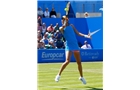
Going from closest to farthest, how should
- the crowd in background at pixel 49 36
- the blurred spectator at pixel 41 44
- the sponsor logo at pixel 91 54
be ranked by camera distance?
the crowd in background at pixel 49 36, the blurred spectator at pixel 41 44, the sponsor logo at pixel 91 54

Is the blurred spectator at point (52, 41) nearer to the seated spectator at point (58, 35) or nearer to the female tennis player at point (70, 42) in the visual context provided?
the seated spectator at point (58, 35)

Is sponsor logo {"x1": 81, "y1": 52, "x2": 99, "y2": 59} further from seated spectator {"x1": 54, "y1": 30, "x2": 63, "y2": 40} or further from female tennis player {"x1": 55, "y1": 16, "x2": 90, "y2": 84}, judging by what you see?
female tennis player {"x1": 55, "y1": 16, "x2": 90, "y2": 84}

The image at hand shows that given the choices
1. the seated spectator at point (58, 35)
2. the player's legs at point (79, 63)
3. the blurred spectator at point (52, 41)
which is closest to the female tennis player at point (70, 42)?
the player's legs at point (79, 63)

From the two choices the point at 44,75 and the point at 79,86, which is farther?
the point at 44,75

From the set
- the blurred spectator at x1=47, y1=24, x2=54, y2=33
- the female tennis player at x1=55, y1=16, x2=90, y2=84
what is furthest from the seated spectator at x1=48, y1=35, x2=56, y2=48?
the female tennis player at x1=55, y1=16, x2=90, y2=84

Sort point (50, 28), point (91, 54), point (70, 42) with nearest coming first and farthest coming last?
point (70, 42) < point (50, 28) < point (91, 54)

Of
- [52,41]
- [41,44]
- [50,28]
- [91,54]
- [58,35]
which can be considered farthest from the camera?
[91,54]

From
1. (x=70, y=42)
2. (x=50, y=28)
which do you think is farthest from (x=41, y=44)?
(x=70, y=42)

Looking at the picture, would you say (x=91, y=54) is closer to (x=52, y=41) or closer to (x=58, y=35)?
(x=52, y=41)
